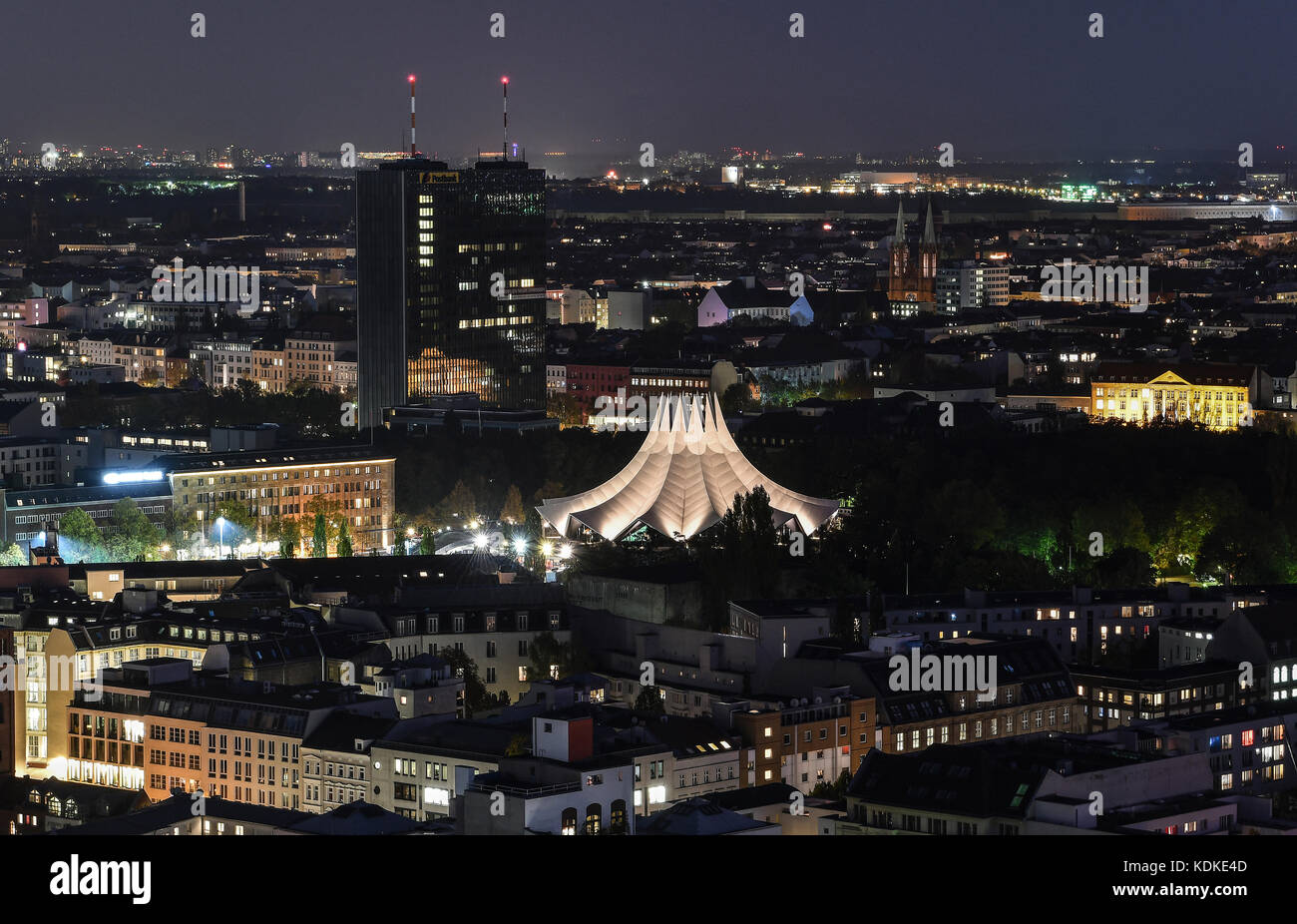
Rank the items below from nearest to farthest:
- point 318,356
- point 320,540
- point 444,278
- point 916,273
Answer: point 320,540 < point 444,278 < point 318,356 < point 916,273

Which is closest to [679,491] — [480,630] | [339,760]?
[480,630]

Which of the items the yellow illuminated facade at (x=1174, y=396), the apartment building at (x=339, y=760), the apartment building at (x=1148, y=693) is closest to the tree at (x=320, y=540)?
the apartment building at (x=1148, y=693)

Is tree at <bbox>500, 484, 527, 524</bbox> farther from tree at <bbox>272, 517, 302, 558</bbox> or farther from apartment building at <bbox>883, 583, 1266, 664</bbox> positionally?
apartment building at <bbox>883, 583, 1266, 664</bbox>

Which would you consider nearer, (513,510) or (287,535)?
(287,535)

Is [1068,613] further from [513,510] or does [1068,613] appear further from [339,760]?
[513,510]

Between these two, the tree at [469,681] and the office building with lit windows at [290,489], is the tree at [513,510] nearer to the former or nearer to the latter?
the office building with lit windows at [290,489]

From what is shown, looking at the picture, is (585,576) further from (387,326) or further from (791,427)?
(387,326)
